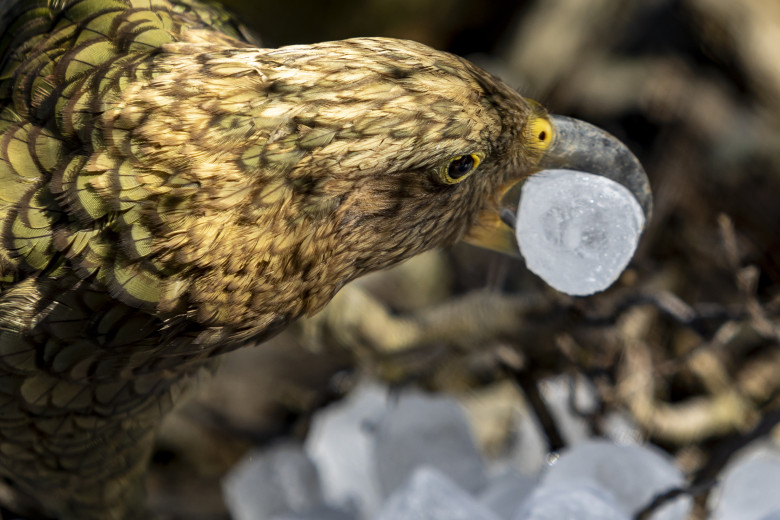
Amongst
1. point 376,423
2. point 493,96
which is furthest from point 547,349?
point 493,96

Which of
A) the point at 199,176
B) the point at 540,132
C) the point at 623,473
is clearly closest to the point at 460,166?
the point at 540,132

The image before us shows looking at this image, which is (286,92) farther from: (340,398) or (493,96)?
(340,398)

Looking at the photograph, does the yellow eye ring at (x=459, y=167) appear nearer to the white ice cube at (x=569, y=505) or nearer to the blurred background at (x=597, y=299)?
the blurred background at (x=597, y=299)

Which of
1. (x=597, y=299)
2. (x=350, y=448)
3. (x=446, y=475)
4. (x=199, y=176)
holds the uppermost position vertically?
(x=199, y=176)

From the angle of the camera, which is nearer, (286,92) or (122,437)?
(286,92)

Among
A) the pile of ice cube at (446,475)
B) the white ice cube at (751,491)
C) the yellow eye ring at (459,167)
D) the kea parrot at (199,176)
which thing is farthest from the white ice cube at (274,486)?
the yellow eye ring at (459,167)

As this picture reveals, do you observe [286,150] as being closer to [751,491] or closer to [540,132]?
[540,132]
